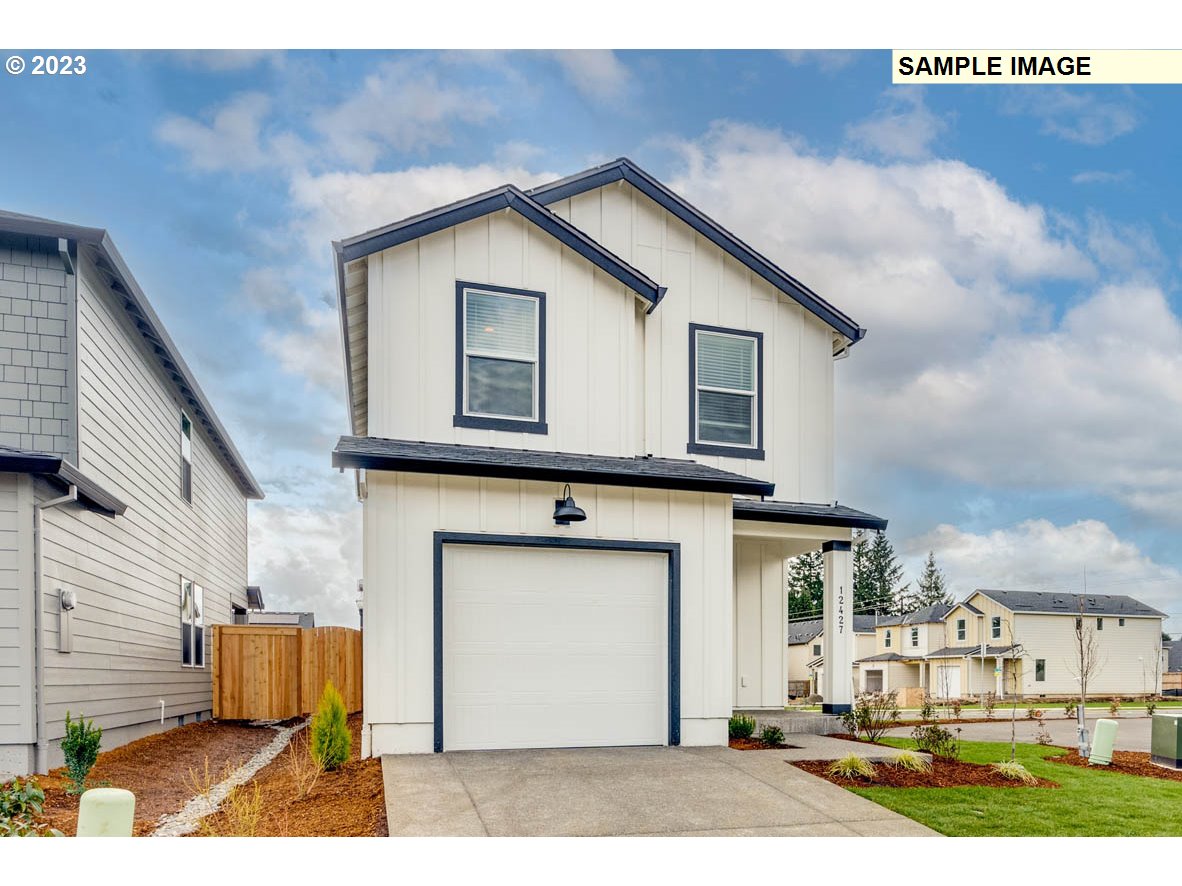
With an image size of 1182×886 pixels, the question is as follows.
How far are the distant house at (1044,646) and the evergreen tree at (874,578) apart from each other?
398 inches

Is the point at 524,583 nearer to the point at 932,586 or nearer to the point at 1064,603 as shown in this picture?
the point at 1064,603

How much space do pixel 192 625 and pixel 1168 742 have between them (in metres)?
13.4

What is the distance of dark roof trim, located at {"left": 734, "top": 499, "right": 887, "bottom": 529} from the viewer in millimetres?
10367

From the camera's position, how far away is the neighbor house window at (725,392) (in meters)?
10.6

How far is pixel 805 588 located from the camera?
4559 cm

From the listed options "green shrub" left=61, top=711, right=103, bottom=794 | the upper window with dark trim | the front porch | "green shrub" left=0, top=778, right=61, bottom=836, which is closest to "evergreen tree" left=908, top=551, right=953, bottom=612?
the front porch

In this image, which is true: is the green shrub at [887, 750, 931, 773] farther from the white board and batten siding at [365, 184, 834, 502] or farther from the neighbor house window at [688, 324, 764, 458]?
the neighbor house window at [688, 324, 764, 458]

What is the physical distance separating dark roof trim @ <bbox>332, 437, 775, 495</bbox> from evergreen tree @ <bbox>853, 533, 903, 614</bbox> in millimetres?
40886

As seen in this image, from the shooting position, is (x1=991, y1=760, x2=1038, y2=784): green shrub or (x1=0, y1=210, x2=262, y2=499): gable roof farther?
(x1=0, y1=210, x2=262, y2=499): gable roof

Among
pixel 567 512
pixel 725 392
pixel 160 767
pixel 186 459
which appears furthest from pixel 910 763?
pixel 186 459

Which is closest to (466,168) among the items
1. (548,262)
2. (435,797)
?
(548,262)

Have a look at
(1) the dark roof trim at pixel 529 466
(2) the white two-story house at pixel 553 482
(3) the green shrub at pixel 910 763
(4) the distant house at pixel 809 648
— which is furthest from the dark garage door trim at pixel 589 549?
(4) the distant house at pixel 809 648
